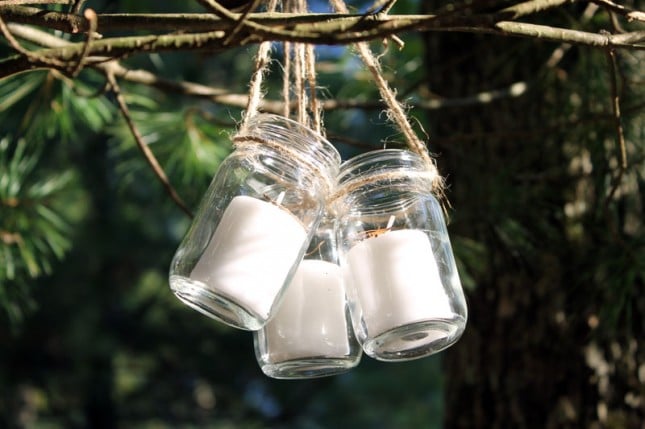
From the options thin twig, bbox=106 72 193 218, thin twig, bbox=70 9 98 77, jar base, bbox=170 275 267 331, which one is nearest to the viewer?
thin twig, bbox=70 9 98 77

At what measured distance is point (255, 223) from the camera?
53cm

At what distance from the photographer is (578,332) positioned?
3.38 feet

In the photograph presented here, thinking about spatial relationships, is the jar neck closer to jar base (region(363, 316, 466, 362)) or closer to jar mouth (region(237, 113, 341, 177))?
jar mouth (region(237, 113, 341, 177))

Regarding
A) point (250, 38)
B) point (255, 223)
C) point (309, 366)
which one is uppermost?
point (250, 38)

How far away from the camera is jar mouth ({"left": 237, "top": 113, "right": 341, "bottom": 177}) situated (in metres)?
0.55

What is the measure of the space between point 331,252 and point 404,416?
336 centimetres

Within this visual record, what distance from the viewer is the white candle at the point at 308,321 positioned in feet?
1.91

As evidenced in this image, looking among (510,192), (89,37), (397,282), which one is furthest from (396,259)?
(510,192)

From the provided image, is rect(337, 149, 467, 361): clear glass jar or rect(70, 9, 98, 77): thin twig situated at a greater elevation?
rect(70, 9, 98, 77): thin twig

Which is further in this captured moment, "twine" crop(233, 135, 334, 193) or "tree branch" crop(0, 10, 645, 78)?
"twine" crop(233, 135, 334, 193)

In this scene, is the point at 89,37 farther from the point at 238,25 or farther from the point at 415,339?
the point at 415,339

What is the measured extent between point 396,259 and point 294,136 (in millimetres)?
108

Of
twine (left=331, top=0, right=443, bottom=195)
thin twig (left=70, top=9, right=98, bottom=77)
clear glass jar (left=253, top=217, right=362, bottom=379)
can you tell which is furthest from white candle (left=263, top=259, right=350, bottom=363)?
thin twig (left=70, top=9, right=98, bottom=77)

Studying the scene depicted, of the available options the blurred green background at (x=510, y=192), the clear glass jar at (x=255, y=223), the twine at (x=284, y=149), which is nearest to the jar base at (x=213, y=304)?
the clear glass jar at (x=255, y=223)
